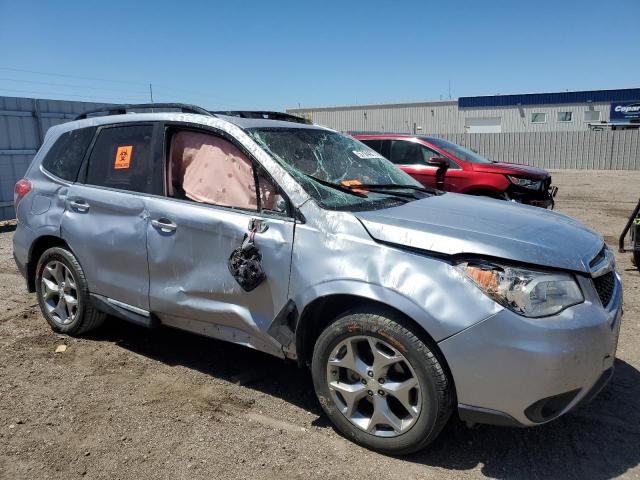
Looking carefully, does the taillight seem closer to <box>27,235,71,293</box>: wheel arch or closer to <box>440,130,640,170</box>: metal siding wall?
<box>27,235,71,293</box>: wheel arch

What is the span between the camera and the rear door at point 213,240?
10.8ft

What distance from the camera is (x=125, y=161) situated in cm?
418

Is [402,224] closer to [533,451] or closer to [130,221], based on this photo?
[533,451]

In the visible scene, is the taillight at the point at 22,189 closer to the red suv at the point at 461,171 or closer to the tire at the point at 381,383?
the tire at the point at 381,383

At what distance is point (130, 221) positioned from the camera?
3977mm

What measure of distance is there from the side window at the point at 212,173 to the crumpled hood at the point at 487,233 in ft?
2.61

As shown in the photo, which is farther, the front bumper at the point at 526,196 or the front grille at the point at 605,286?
the front bumper at the point at 526,196

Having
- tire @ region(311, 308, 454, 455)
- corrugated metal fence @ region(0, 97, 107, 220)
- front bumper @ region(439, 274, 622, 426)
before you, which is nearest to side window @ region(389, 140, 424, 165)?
tire @ region(311, 308, 454, 455)

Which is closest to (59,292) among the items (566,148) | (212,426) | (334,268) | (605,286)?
(212,426)

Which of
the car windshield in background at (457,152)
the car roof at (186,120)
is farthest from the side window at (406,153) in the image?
the car roof at (186,120)

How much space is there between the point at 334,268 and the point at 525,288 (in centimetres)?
97

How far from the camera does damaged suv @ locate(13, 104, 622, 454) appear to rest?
2.67 meters

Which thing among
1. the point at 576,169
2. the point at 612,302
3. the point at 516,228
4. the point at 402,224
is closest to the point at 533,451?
the point at 612,302

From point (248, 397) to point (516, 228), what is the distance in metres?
2.03
